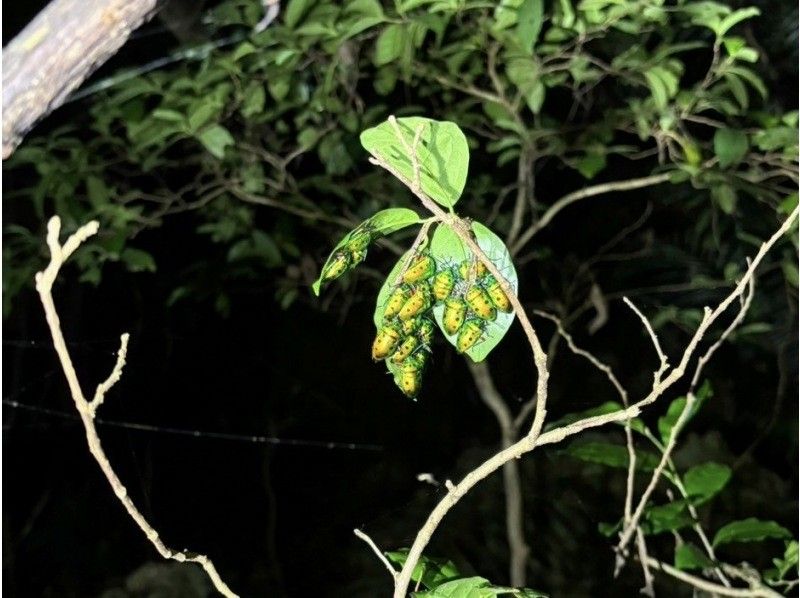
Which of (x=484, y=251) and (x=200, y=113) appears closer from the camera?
(x=484, y=251)

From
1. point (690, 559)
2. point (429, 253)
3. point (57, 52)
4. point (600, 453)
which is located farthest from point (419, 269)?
point (690, 559)

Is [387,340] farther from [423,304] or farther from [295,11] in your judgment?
[295,11]

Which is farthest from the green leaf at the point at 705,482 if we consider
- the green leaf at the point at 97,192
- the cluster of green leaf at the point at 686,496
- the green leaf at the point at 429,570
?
the green leaf at the point at 97,192

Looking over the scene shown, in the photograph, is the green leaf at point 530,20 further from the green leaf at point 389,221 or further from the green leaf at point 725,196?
the green leaf at point 389,221

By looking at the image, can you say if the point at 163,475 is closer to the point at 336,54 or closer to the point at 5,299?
the point at 5,299

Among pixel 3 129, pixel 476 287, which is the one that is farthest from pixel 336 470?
pixel 476 287

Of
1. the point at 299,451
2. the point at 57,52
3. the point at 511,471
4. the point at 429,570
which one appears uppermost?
the point at 57,52
